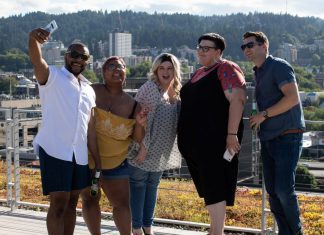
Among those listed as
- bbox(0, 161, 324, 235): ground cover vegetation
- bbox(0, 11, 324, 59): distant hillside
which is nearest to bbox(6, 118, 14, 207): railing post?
bbox(0, 161, 324, 235): ground cover vegetation

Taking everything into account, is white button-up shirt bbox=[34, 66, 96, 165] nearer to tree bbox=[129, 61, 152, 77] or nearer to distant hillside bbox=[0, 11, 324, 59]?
tree bbox=[129, 61, 152, 77]

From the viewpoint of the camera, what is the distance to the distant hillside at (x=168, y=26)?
13688cm

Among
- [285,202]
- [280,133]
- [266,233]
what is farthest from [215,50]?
[266,233]

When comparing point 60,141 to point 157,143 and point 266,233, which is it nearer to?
point 157,143

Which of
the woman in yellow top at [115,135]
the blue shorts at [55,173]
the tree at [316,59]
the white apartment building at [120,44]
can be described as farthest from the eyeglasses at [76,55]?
the tree at [316,59]

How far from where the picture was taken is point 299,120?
4176mm

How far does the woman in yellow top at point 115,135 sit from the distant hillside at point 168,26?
124 metres

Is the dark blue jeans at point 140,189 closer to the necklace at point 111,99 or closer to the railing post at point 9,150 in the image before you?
the necklace at point 111,99

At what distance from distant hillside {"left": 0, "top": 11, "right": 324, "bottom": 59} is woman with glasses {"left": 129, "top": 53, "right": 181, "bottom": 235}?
405 ft

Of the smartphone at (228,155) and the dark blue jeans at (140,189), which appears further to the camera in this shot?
the dark blue jeans at (140,189)

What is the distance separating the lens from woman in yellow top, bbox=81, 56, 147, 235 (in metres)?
4.35

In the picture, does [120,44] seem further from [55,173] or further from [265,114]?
[55,173]

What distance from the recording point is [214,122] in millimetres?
4168

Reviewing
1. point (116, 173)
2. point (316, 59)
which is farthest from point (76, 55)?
point (316, 59)
